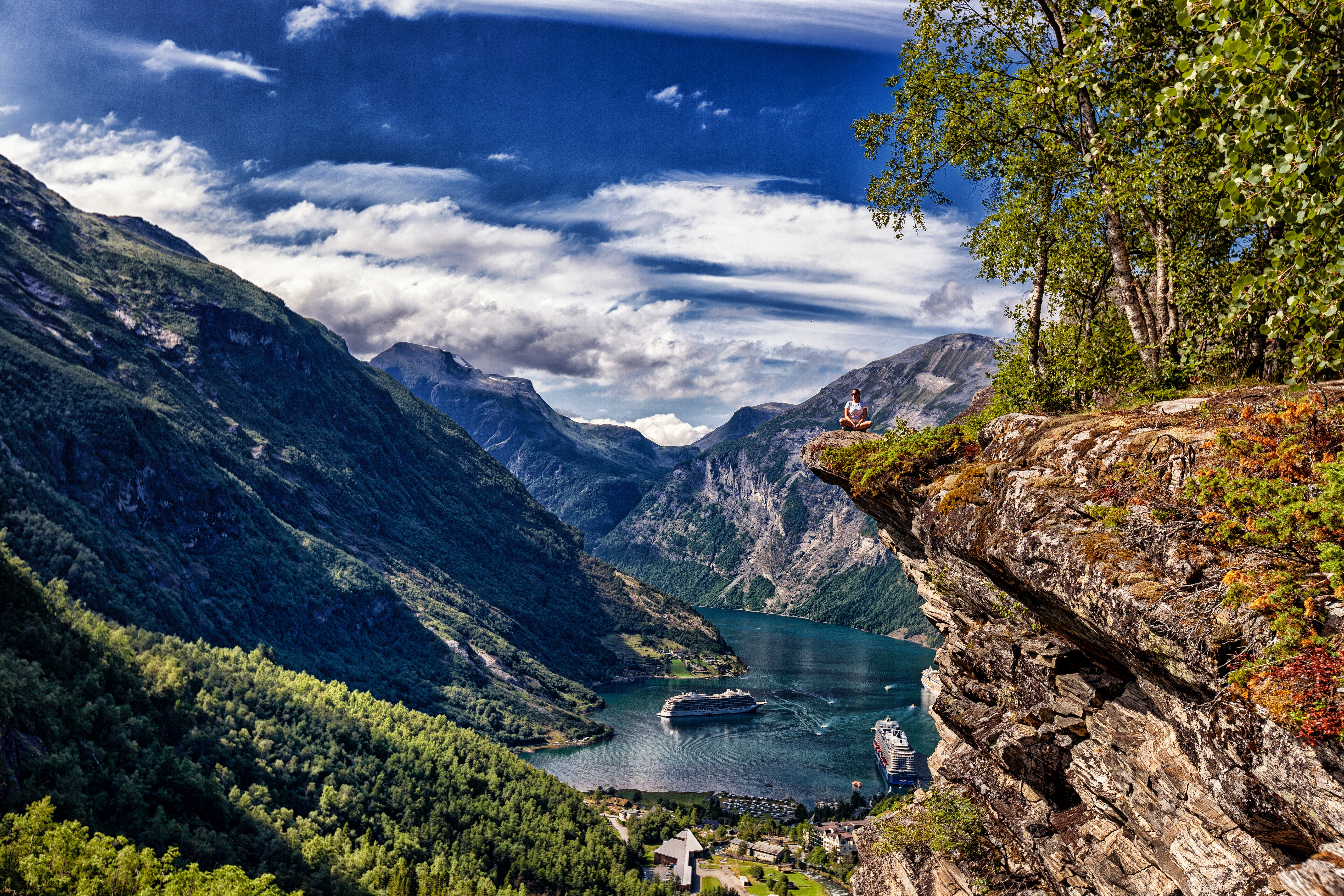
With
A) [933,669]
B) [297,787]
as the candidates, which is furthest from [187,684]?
[933,669]

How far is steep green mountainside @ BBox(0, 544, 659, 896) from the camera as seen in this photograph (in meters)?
68.1

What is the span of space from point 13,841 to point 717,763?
112m

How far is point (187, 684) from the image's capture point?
95375 millimetres

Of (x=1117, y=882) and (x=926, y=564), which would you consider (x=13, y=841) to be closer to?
(x=926, y=564)

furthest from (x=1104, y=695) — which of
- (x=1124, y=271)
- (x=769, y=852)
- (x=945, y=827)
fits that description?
(x=769, y=852)

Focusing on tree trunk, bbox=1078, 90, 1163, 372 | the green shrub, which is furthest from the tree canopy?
the green shrub

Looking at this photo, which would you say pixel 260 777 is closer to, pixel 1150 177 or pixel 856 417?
pixel 856 417

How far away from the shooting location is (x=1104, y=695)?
13742mm

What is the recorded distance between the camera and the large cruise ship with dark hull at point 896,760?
124 meters

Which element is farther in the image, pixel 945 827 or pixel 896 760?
pixel 896 760

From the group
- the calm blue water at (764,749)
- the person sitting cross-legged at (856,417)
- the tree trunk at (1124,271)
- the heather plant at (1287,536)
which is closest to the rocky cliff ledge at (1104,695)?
the heather plant at (1287,536)

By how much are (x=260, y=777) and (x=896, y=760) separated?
3802 inches

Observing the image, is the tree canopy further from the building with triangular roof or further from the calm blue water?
the calm blue water

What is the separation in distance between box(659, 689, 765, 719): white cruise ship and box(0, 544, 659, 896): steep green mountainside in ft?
234
